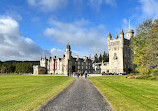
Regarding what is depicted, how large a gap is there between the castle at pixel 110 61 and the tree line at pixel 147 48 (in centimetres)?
4033

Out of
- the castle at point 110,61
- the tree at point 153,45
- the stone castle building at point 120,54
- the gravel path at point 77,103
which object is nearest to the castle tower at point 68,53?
the castle at point 110,61

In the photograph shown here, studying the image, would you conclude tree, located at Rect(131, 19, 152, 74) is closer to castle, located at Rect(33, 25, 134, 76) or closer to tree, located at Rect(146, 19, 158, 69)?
tree, located at Rect(146, 19, 158, 69)

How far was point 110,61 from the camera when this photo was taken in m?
86.2

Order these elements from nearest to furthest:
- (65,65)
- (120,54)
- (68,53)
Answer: (120,54) → (65,65) → (68,53)

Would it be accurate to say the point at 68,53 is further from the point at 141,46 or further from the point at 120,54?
the point at 141,46

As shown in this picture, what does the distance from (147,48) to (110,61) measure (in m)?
53.1

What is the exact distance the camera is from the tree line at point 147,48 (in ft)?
105

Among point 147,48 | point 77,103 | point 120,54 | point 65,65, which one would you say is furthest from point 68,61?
point 77,103

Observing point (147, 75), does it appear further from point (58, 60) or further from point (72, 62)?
point (58, 60)

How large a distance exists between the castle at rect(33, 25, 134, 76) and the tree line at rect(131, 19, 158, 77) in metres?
40.3

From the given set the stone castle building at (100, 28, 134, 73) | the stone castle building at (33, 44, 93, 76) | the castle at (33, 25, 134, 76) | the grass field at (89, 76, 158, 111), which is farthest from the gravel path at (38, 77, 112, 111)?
the stone castle building at (33, 44, 93, 76)

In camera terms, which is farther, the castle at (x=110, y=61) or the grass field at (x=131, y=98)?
the castle at (x=110, y=61)

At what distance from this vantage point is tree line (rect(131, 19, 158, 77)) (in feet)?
105

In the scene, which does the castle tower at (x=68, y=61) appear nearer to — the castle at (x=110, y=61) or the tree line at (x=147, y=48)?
the castle at (x=110, y=61)
